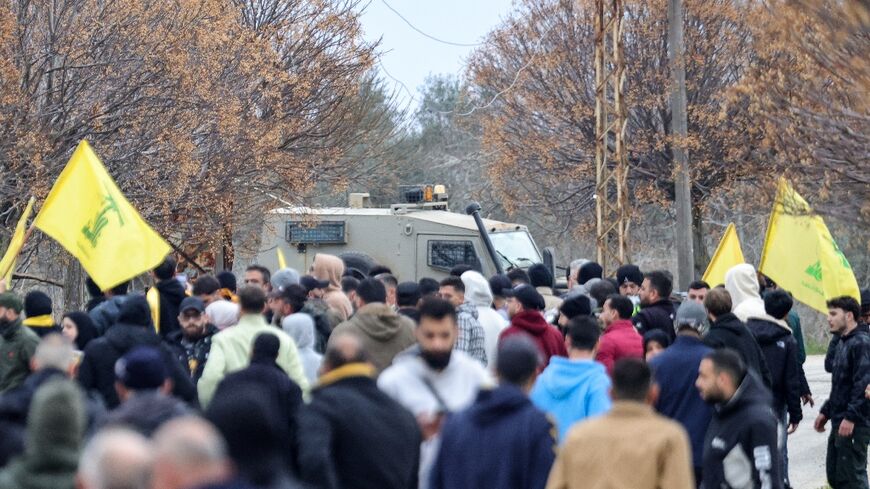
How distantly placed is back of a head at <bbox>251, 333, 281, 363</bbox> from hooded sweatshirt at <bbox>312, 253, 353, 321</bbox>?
11.5ft

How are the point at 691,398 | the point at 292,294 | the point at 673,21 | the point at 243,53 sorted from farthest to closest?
the point at 243,53
the point at 673,21
the point at 292,294
the point at 691,398

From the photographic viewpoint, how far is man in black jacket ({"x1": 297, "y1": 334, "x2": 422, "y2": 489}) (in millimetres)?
5844

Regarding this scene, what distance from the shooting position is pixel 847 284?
12.7 metres

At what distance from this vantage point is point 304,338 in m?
9.46

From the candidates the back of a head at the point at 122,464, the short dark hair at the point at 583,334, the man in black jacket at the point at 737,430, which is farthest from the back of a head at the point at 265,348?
the back of a head at the point at 122,464

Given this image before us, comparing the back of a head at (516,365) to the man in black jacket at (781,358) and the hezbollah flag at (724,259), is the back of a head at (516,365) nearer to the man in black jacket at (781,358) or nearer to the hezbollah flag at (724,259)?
the man in black jacket at (781,358)

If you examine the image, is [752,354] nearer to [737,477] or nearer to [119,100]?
[737,477]

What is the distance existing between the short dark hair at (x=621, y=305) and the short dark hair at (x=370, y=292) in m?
1.59

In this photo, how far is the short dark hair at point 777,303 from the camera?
10.7 metres

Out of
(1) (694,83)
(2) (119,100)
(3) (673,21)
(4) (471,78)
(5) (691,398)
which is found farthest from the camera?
(4) (471,78)

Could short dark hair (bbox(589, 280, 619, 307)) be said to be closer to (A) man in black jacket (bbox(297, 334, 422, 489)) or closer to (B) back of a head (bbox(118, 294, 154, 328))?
(B) back of a head (bbox(118, 294, 154, 328))

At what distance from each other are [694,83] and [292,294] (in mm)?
20405

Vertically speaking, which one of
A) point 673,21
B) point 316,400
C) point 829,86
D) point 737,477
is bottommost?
point 737,477

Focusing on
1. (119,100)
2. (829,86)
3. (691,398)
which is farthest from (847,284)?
(119,100)
